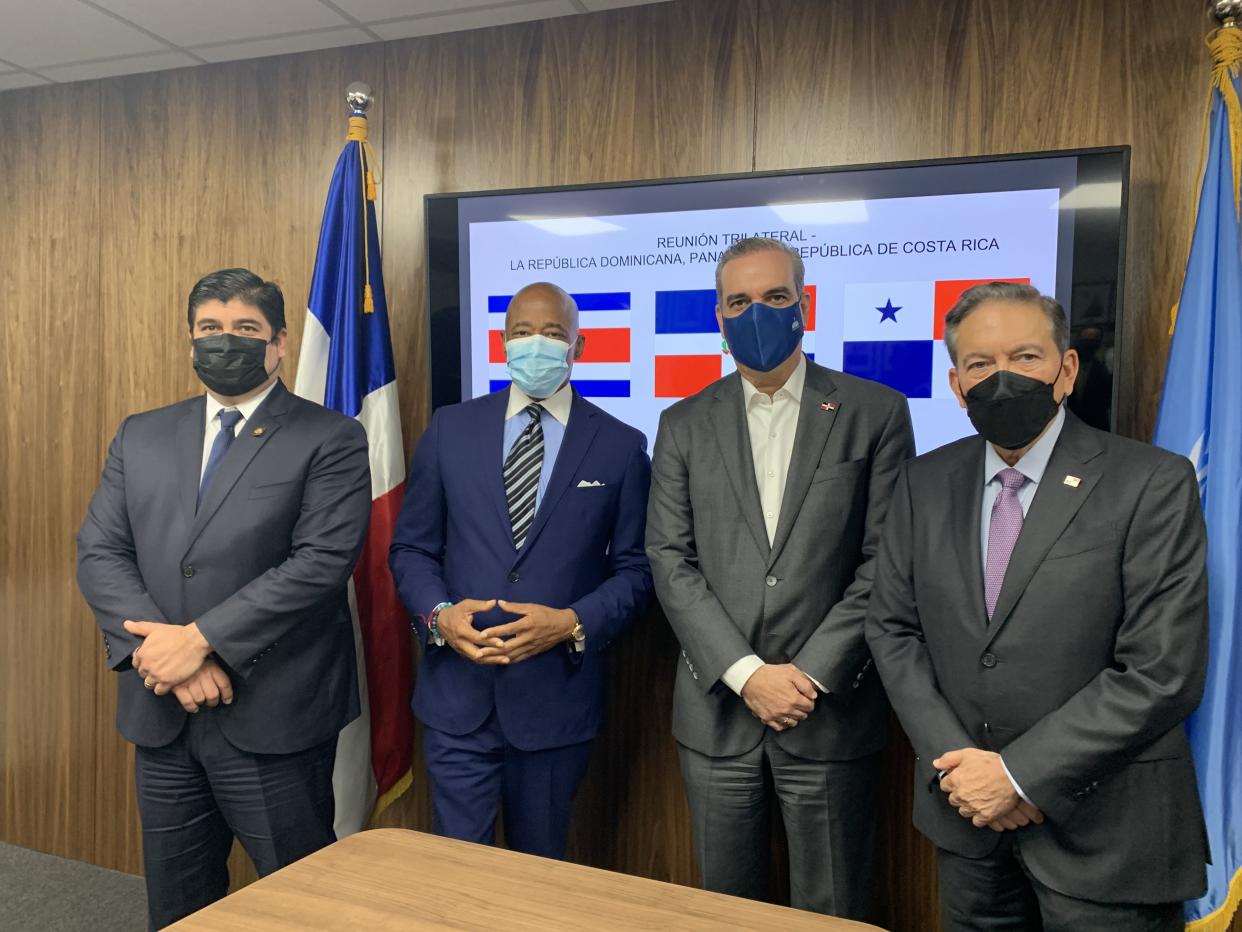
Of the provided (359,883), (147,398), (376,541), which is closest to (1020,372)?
(359,883)

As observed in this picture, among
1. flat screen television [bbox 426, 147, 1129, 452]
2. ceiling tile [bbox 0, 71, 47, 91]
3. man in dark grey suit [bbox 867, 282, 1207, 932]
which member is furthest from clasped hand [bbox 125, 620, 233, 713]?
ceiling tile [bbox 0, 71, 47, 91]

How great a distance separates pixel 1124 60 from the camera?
2293 mm

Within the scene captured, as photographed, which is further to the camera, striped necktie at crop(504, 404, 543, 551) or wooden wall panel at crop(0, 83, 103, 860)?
wooden wall panel at crop(0, 83, 103, 860)

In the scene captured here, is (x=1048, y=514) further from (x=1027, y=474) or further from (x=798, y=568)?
(x=798, y=568)

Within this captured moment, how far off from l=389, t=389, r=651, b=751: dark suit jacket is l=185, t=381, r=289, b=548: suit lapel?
0.37 m

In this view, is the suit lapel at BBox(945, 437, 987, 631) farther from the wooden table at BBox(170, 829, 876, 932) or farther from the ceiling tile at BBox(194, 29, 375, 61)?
the ceiling tile at BBox(194, 29, 375, 61)

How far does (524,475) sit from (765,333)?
692mm

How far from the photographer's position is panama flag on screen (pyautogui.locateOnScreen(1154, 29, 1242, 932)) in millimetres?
1903

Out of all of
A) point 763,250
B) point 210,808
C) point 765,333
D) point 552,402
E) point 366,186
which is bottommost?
point 210,808

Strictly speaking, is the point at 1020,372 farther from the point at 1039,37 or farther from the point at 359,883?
the point at 359,883

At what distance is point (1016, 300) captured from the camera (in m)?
1.69

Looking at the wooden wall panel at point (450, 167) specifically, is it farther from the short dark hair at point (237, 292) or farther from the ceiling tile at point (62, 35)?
the short dark hair at point (237, 292)

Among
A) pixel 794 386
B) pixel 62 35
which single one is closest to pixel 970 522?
pixel 794 386

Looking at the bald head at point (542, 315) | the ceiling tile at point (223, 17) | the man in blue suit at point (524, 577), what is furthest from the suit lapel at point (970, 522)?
the ceiling tile at point (223, 17)
